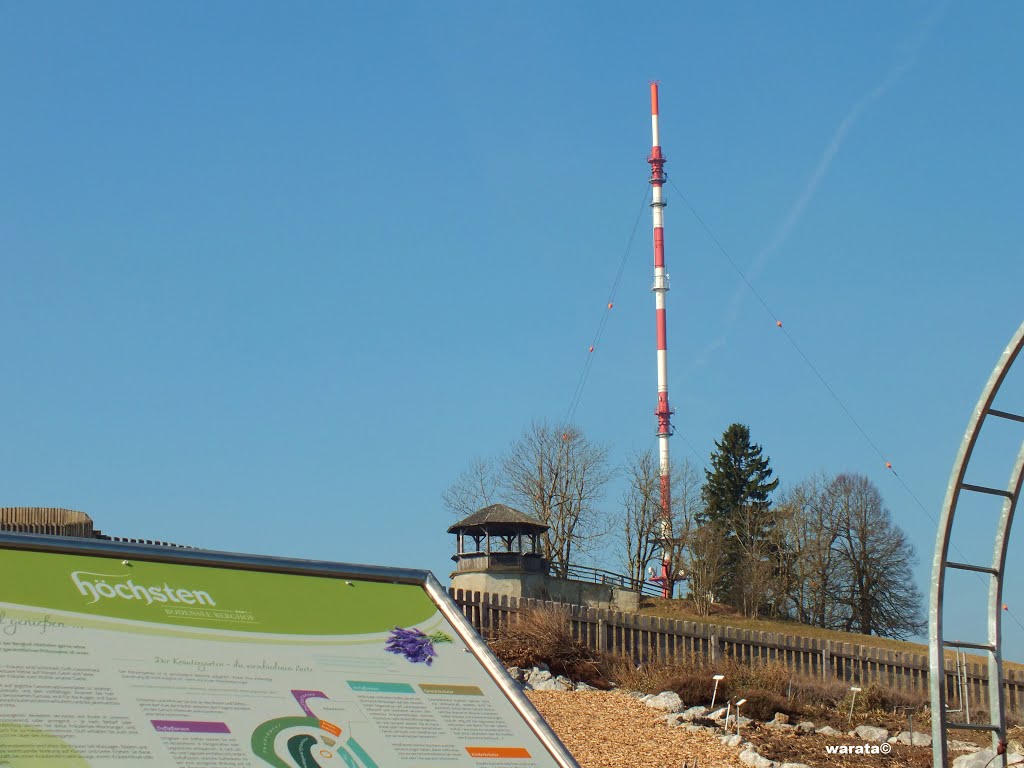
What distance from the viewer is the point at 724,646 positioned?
58.2ft

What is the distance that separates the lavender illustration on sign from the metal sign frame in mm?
213

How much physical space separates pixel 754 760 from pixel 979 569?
10.6 feet

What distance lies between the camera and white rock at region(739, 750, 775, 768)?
10016 mm

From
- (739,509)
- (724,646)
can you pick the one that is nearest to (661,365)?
(739,509)

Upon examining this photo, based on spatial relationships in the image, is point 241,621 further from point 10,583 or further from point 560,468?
point 560,468

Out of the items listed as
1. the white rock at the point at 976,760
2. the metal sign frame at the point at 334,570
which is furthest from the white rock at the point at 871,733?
the metal sign frame at the point at 334,570

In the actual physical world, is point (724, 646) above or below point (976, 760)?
above

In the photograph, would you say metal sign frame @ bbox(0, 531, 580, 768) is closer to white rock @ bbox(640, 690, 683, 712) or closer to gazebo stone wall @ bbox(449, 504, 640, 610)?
white rock @ bbox(640, 690, 683, 712)

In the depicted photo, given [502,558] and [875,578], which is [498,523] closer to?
[502,558]

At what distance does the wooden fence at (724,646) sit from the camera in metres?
17.1

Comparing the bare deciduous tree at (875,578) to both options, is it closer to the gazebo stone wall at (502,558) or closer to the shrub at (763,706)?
the gazebo stone wall at (502,558)

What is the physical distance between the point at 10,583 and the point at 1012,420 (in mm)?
6210

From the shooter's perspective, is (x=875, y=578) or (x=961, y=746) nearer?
(x=961, y=746)

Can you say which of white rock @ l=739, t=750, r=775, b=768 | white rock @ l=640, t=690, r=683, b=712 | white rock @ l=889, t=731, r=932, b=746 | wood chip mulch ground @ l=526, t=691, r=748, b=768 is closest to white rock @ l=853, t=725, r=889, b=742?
white rock @ l=889, t=731, r=932, b=746
